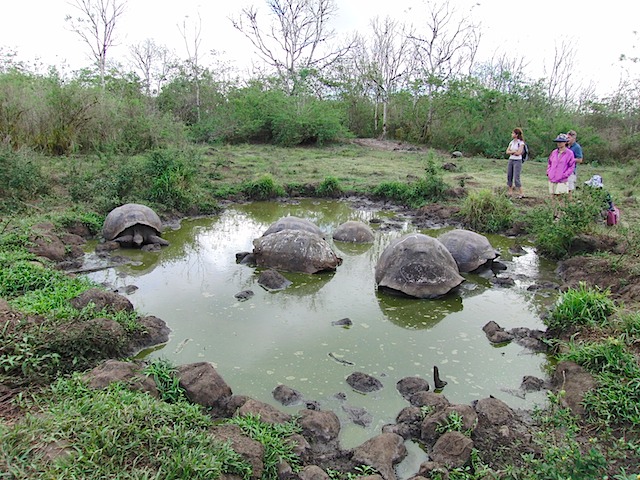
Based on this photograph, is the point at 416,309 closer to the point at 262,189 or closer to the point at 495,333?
the point at 495,333

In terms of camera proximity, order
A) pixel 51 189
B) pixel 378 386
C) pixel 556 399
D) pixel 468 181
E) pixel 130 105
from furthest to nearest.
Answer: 1. pixel 130 105
2. pixel 468 181
3. pixel 51 189
4. pixel 378 386
5. pixel 556 399

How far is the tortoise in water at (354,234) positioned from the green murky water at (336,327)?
0.48 m

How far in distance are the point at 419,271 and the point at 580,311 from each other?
1.72m

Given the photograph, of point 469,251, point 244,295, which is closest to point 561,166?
point 469,251

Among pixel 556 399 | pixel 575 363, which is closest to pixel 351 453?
pixel 556 399

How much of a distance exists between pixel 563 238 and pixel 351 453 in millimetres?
5340

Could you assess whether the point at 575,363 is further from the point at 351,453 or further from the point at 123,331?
the point at 123,331

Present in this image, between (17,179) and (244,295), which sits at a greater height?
(17,179)

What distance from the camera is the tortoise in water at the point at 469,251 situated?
645cm

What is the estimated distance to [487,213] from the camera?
360 inches

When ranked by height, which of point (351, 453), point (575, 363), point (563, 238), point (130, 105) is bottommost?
point (351, 453)

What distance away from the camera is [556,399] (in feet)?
11.4

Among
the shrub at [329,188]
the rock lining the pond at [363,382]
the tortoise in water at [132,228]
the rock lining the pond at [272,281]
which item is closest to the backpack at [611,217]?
the rock lining the pond at [272,281]

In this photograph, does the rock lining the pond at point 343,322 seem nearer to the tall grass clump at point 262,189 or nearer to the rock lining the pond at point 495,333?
the rock lining the pond at point 495,333
